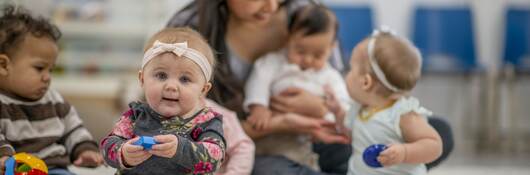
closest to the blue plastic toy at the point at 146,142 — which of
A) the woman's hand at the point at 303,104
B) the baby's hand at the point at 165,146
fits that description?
the baby's hand at the point at 165,146

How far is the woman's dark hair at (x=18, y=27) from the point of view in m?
1.94

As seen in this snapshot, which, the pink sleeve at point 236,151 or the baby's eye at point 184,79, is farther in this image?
the pink sleeve at point 236,151

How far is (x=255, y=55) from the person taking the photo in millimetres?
2502

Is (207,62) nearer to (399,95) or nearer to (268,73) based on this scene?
(399,95)

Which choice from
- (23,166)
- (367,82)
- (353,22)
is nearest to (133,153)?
(23,166)

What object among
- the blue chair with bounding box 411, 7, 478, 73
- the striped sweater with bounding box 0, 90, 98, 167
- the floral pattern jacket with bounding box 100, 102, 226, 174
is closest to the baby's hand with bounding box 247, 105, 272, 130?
the striped sweater with bounding box 0, 90, 98, 167

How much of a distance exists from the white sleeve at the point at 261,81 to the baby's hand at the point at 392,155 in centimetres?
65

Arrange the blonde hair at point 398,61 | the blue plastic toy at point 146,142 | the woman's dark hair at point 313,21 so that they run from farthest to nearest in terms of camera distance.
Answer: the woman's dark hair at point 313,21
the blonde hair at point 398,61
the blue plastic toy at point 146,142

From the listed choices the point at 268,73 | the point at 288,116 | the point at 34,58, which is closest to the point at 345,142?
the point at 288,116

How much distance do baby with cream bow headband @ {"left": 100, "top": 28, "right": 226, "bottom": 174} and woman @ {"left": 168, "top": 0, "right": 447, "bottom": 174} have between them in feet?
2.25

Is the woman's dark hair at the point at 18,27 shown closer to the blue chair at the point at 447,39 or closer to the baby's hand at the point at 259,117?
the baby's hand at the point at 259,117

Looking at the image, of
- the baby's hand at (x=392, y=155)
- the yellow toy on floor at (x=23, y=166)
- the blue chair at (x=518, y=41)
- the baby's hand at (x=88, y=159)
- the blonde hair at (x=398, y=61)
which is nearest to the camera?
the yellow toy on floor at (x=23, y=166)

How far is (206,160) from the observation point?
5.05ft

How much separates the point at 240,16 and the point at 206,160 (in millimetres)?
961
